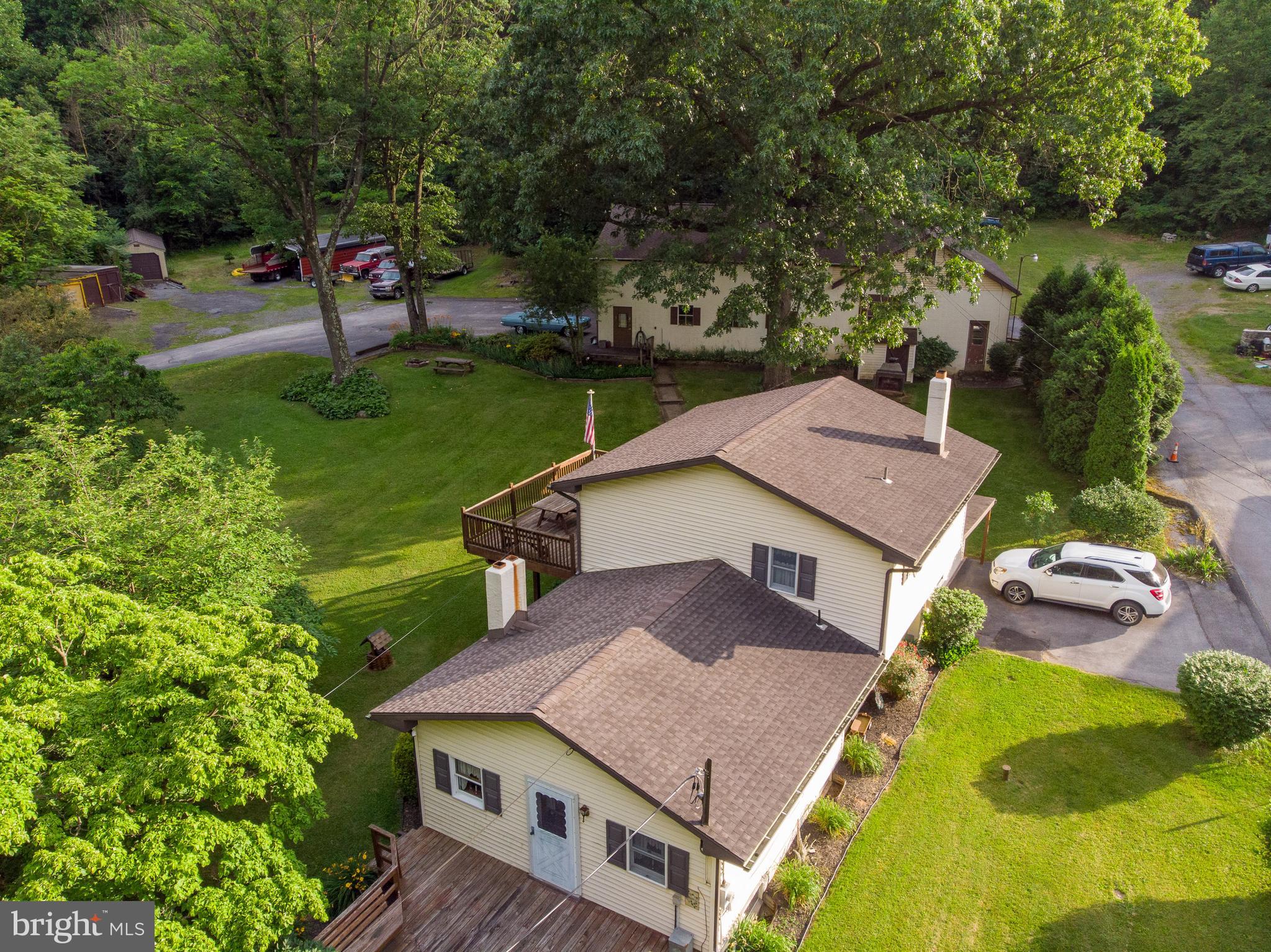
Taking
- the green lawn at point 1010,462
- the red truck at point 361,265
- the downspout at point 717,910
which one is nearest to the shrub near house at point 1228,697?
the green lawn at point 1010,462

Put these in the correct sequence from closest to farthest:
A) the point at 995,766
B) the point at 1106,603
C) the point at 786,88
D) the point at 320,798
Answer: the point at 320,798 → the point at 995,766 → the point at 1106,603 → the point at 786,88

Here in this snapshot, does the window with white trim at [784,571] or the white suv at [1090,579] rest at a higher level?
the window with white trim at [784,571]

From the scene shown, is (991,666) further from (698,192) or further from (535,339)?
(535,339)

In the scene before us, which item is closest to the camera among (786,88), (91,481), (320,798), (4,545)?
(320,798)

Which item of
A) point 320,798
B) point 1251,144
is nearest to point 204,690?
point 320,798

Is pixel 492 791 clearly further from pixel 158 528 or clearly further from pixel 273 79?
pixel 273 79

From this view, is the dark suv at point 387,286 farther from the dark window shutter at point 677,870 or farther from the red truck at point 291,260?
the dark window shutter at point 677,870
